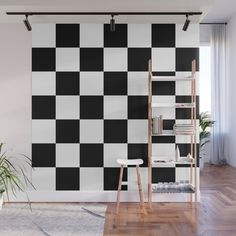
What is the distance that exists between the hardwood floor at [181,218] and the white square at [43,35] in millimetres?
1963

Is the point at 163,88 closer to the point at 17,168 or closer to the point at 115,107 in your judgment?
the point at 115,107

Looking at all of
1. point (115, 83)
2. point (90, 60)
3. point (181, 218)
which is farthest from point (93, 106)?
point (181, 218)

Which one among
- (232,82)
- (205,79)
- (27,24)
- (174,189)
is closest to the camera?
(27,24)

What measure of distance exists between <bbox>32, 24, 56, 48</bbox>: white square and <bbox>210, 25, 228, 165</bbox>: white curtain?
12.7 ft

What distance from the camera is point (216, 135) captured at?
683 cm

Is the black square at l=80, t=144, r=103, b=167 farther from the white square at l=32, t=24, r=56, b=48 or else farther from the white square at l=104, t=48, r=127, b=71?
the white square at l=32, t=24, r=56, b=48

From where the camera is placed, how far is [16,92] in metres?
4.04

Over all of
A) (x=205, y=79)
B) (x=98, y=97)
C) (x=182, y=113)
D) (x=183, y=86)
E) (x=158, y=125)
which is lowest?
(x=158, y=125)

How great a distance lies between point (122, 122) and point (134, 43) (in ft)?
3.01

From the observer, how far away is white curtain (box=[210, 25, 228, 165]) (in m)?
6.81

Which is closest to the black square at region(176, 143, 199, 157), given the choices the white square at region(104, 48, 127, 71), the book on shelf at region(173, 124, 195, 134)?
the book on shelf at region(173, 124, 195, 134)

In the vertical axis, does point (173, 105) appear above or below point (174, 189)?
above

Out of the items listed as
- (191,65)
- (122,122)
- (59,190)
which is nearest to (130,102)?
(122,122)

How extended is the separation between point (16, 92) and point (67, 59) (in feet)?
2.29
